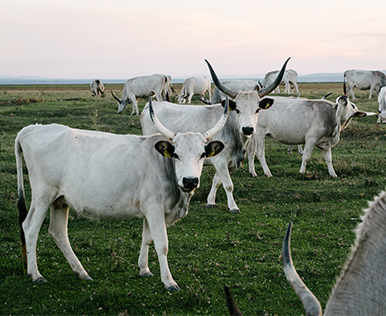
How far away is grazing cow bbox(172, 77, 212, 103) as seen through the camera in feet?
93.7

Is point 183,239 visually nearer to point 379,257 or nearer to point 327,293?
point 327,293

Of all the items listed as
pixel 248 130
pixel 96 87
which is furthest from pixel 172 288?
pixel 96 87

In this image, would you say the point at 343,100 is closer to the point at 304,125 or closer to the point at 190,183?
the point at 304,125

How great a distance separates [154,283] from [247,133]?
3.70 meters

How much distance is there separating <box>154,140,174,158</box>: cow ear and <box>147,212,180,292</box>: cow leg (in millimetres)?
718

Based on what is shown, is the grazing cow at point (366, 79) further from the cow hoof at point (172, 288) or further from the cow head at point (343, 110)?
the cow hoof at point (172, 288)

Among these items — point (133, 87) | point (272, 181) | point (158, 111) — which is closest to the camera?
point (158, 111)

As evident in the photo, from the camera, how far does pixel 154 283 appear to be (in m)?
5.52

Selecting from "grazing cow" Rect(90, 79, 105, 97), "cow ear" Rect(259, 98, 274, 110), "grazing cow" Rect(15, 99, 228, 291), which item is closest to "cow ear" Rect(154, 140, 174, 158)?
"grazing cow" Rect(15, 99, 228, 291)

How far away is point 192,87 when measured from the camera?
29.1 metres

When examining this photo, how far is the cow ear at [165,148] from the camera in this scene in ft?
17.3

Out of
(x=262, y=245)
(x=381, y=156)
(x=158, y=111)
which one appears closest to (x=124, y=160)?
(x=262, y=245)

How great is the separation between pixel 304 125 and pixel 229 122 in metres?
3.77

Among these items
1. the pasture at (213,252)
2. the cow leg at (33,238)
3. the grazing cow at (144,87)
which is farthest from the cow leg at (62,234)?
the grazing cow at (144,87)
